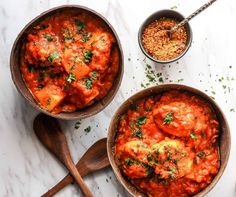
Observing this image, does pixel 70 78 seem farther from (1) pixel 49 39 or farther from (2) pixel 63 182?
(2) pixel 63 182

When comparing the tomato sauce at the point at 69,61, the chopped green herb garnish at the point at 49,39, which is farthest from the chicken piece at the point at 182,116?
the chopped green herb garnish at the point at 49,39

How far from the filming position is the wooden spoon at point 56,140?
432 cm

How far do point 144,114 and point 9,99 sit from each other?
3.99 ft

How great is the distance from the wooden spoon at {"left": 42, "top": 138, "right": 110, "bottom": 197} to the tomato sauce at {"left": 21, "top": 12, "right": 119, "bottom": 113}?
42 cm

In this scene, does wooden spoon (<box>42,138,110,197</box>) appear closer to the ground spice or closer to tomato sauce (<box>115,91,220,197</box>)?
tomato sauce (<box>115,91,220,197</box>)

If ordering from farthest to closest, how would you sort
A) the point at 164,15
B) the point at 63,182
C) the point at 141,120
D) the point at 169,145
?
the point at 63,182 → the point at 164,15 → the point at 141,120 → the point at 169,145

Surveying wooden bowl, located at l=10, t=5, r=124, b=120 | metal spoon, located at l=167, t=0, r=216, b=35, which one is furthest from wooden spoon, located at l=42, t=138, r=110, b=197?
metal spoon, located at l=167, t=0, r=216, b=35

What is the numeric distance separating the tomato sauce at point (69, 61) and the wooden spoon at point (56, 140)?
0.91ft

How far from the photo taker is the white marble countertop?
14.3ft

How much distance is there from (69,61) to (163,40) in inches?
34.4

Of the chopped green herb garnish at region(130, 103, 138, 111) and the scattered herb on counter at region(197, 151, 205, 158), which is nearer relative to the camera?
the scattered herb on counter at region(197, 151, 205, 158)

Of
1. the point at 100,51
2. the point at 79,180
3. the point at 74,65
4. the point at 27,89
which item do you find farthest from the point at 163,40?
the point at 79,180

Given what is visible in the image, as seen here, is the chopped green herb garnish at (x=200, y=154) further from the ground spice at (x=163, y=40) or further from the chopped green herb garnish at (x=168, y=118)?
the ground spice at (x=163, y=40)

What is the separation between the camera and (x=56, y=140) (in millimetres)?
4328
